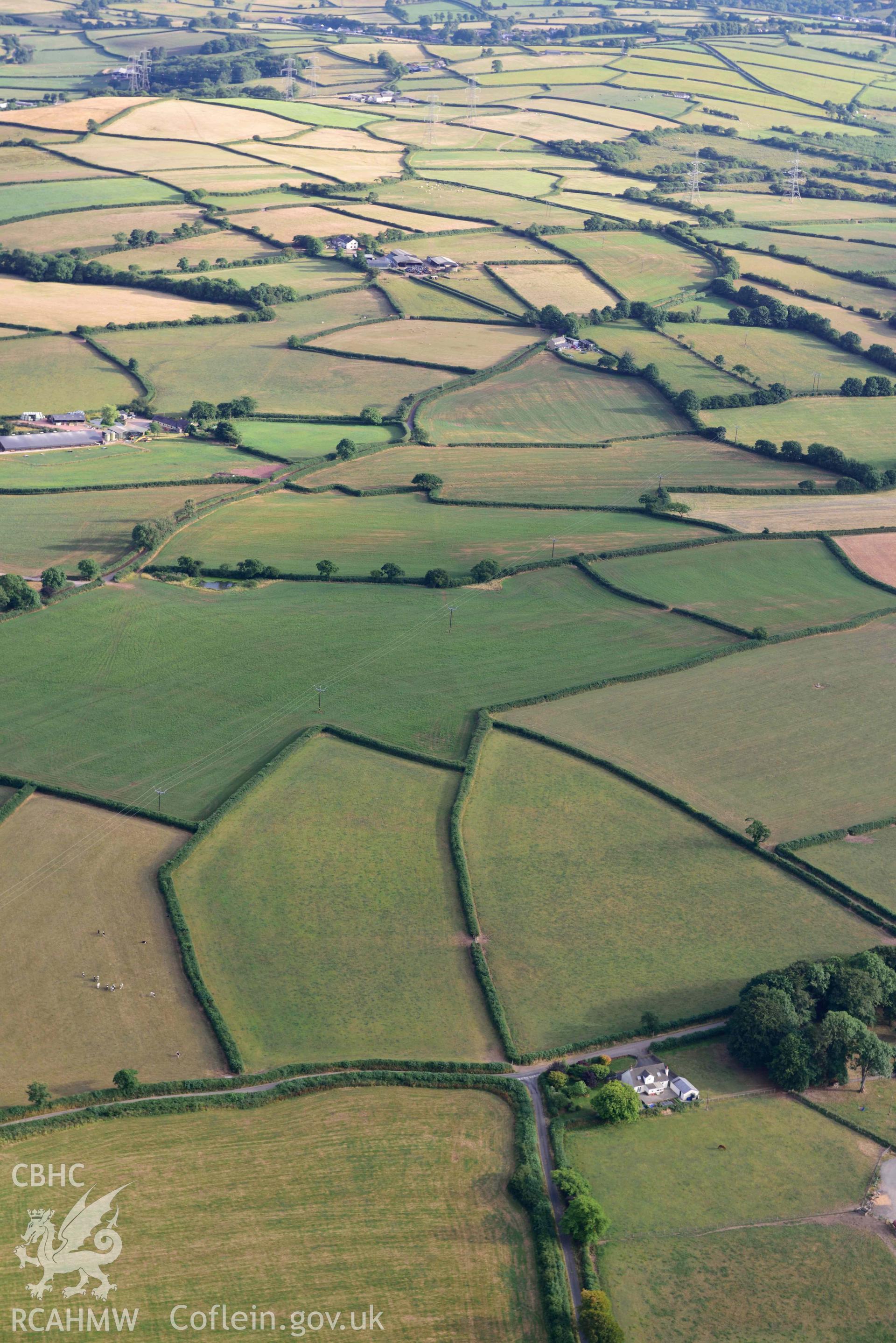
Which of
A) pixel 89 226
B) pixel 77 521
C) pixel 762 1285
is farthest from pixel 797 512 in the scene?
pixel 89 226

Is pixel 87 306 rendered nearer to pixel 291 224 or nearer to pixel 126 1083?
pixel 291 224

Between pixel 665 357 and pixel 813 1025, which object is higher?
pixel 665 357

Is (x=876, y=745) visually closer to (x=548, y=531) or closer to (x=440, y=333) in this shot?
(x=548, y=531)

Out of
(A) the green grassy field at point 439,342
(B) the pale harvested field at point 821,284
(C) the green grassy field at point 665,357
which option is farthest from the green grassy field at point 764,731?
(B) the pale harvested field at point 821,284

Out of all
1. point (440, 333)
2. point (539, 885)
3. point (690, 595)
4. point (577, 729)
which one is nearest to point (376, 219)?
point (440, 333)

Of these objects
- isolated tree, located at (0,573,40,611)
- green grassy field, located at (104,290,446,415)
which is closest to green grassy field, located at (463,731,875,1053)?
isolated tree, located at (0,573,40,611)

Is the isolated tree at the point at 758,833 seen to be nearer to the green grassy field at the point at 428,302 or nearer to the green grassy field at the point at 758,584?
the green grassy field at the point at 758,584
